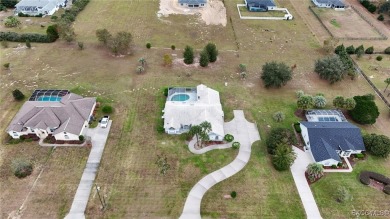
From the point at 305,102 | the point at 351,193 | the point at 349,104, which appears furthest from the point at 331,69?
the point at 351,193

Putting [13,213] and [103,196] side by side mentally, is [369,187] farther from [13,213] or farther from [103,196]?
[13,213]

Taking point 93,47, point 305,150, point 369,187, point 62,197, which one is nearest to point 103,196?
point 62,197

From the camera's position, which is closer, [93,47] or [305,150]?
[305,150]

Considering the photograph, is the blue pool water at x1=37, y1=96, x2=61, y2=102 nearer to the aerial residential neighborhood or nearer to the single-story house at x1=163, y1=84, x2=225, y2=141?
the aerial residential neighborhood

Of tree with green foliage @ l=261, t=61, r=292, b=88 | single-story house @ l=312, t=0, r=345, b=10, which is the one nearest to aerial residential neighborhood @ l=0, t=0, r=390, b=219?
tree with green foliage @ l=261, t=61, r=292, b=88

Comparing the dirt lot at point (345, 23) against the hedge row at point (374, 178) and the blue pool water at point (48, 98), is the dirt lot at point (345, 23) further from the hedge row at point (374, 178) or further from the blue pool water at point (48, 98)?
the blue pool water at point (48, 98)

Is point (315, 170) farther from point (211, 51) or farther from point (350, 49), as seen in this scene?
point (350, 49)

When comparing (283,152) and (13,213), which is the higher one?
(283,152)

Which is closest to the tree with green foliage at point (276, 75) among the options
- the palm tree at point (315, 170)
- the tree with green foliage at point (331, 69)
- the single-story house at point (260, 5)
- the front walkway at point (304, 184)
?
the tree with green foliage at point (331, 69)
